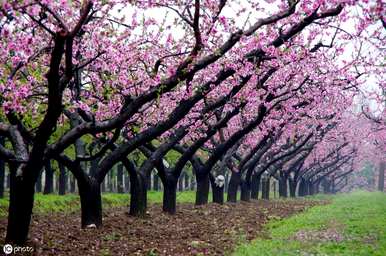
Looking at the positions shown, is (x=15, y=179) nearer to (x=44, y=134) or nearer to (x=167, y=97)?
(x=44, y=134)

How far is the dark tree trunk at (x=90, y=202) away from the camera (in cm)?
1639

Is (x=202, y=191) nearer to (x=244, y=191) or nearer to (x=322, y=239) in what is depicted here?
(x=244, y=191)

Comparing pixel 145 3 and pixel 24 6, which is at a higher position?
pixel 145 3

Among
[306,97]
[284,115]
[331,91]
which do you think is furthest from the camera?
[284,115]

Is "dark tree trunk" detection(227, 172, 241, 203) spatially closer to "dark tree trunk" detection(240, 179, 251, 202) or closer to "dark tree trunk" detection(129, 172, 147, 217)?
"dark tree trunk" detection(240, 179, 251, 202)

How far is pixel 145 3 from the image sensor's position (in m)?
12.3

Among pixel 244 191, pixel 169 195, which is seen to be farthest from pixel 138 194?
pixel 244 191

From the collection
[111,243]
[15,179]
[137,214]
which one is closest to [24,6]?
[15,179]

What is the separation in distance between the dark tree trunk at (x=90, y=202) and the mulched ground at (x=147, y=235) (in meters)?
0.48

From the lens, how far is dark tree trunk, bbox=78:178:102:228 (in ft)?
53.8

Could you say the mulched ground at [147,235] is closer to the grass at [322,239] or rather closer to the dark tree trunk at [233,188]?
the grass at [322,239]

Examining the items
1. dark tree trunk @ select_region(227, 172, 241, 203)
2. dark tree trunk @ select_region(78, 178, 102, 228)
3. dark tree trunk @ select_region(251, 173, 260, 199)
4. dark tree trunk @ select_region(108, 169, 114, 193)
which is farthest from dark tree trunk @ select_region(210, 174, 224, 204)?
dark tree trunk @ select_region(108, 169, 114, 193)

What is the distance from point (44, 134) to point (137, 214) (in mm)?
10450

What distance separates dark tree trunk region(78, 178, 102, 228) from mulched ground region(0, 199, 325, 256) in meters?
0.48
